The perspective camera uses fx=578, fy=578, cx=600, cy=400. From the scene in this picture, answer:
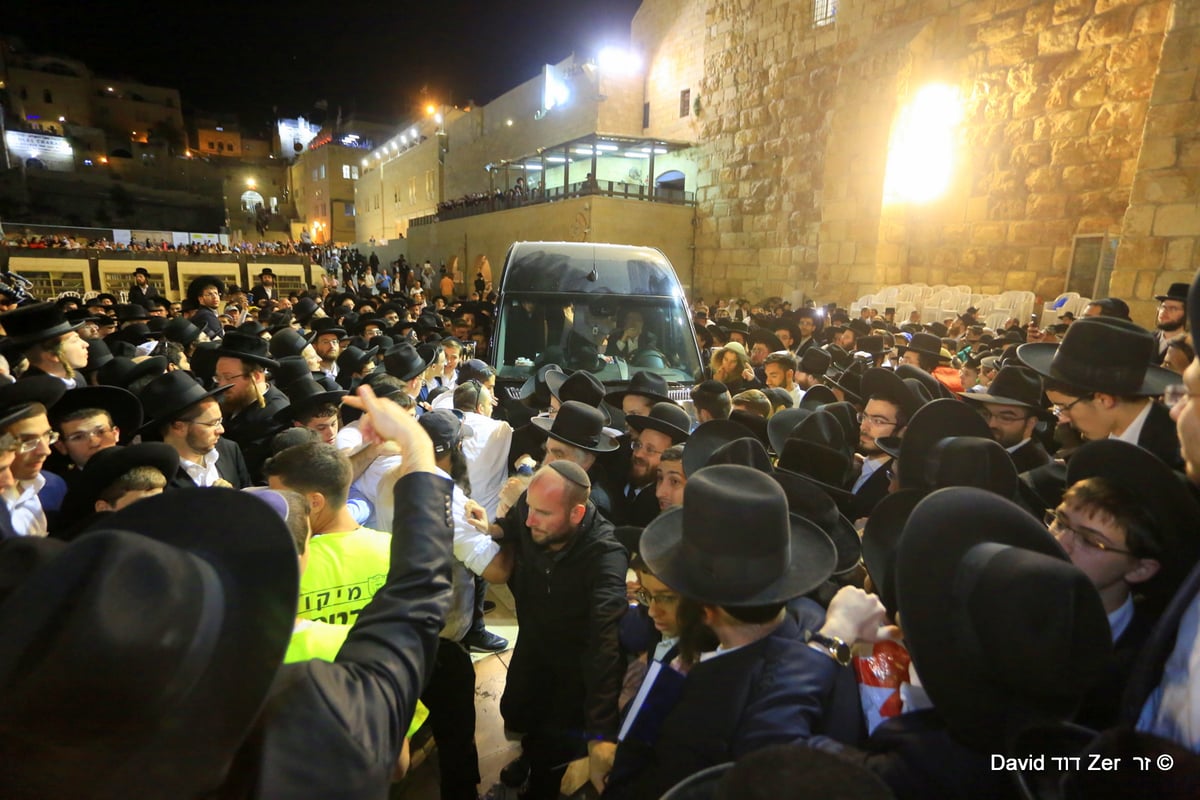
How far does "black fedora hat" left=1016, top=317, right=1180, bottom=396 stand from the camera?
9.52 feet

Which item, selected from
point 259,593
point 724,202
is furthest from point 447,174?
point 259,593

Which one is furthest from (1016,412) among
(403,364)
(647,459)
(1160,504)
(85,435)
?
(85,435)

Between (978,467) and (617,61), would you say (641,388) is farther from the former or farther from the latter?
(617,61)

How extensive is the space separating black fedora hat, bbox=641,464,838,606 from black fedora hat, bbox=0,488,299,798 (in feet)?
3.68

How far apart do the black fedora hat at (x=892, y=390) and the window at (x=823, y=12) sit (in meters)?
17.1

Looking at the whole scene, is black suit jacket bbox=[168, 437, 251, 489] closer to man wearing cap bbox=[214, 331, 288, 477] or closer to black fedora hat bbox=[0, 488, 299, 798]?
man wearing cap bbox=[214, 331, 288, 477]

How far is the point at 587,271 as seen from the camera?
646cm

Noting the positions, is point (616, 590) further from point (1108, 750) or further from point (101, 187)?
point (101, 187)

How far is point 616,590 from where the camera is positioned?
8.20ft

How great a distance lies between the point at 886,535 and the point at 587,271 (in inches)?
192

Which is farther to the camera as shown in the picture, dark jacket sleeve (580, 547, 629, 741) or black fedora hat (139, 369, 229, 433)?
black fedora hat (139, 369, 229, 433)

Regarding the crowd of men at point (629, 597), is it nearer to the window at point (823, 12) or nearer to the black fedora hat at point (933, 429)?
the black fedora hat at point (933, 429)

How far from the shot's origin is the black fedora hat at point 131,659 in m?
0.81

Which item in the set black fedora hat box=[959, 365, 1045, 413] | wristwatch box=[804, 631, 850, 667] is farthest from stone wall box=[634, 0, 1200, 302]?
wristwatch box=[804, 631, 850, 667]
